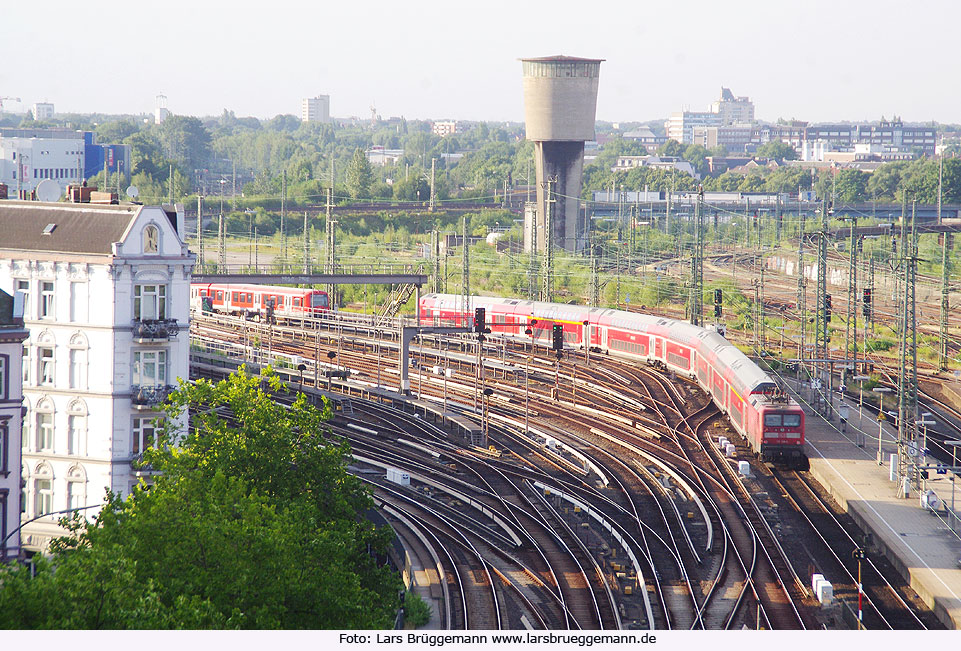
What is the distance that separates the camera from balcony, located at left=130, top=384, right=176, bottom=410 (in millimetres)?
33594

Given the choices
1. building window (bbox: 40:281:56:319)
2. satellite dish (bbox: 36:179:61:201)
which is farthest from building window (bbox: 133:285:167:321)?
satellite dish (bbox: 36:179:61:201)

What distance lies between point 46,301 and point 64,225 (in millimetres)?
2248

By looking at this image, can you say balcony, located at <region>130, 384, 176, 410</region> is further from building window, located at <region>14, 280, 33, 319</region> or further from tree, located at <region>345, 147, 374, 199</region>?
tree, located at <region>345, 147, 374, 199</region>

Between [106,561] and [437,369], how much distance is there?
46330 mm

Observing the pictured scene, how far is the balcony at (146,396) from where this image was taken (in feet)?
110

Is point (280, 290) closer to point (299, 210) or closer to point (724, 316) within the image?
point (724, 316)

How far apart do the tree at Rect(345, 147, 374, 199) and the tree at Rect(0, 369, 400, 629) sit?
468 feet

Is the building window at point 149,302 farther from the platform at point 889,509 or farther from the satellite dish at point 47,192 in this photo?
the platform at point 889,509

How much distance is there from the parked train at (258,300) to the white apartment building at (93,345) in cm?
4542

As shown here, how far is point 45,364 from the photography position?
3438 centimetres

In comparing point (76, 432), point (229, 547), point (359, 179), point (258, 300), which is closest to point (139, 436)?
point (76, 432)

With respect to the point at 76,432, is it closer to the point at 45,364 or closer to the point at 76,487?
the point at 76,487

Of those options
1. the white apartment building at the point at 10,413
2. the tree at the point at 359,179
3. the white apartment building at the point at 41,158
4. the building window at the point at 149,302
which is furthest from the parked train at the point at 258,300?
the tree at the point at 359,179

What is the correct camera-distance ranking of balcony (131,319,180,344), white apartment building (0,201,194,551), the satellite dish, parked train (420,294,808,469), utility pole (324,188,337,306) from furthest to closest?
utility pole (324,188,337,306)
parked train (420,294,808,469)
the satellite dish
balcony (131,319,180,344)
white apartment building (0,201,194,551)
